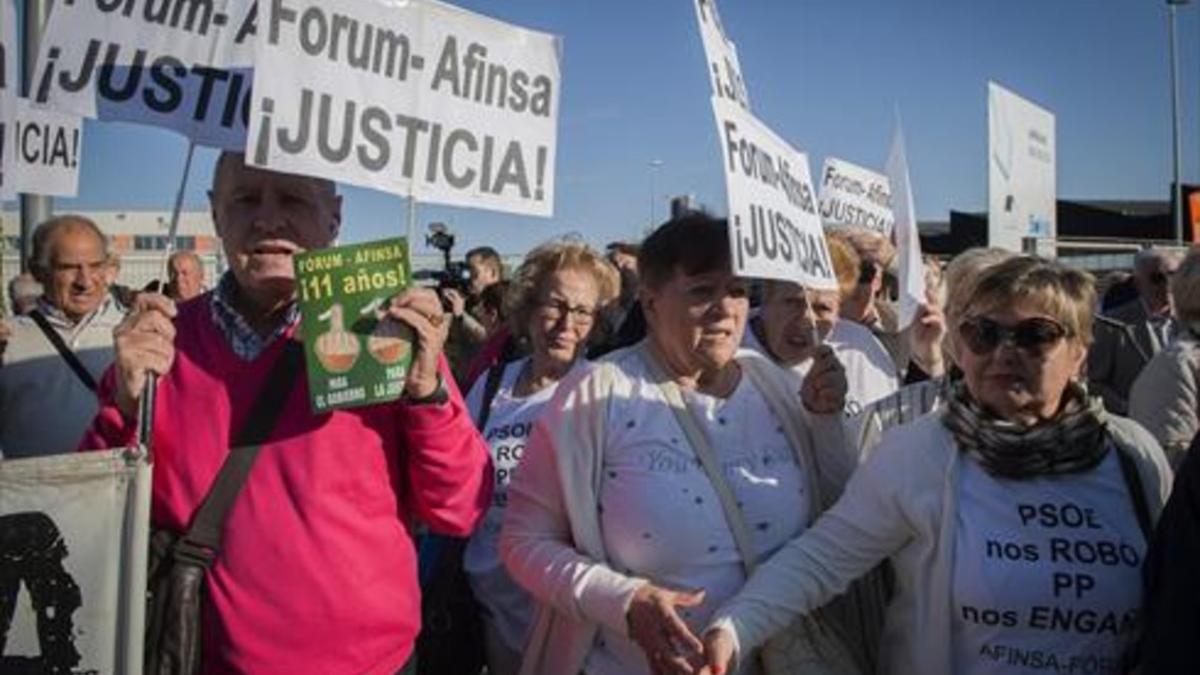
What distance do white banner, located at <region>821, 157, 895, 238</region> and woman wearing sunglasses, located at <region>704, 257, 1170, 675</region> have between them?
314 cm

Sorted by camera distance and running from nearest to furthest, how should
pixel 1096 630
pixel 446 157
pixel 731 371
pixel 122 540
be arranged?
pixel 122 540, pixel 1096 630, pixel 446 157, pixel 731 371

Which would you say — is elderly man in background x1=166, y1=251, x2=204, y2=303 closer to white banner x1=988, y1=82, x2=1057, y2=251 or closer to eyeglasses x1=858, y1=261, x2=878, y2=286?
eyeglasses x1=858, y1=261, x2=878, y2=286

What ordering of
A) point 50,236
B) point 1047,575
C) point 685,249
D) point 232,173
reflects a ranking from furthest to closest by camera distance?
point 50,236 → point 685,249 → point 232,173 → point 1047,575

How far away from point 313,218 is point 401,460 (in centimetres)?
59

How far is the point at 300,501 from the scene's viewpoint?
2.22 m

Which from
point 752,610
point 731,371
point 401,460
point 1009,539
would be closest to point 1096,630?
point 1009,539

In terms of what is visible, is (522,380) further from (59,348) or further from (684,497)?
(59,348)

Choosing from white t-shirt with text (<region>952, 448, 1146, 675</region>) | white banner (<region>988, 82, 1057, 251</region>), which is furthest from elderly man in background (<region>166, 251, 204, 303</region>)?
white t-shirt with text (<region>952, 448, 1146, 675</region>)

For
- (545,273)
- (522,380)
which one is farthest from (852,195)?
→ (522,380)

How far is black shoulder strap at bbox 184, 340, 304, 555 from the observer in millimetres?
2168

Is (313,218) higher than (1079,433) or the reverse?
higher

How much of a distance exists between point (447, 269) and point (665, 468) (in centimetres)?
651

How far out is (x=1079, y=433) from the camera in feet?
7.97

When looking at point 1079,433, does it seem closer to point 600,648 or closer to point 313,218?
point 600,648
